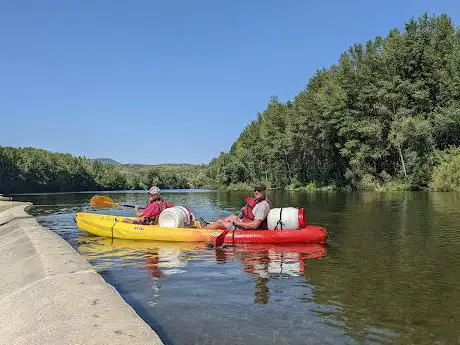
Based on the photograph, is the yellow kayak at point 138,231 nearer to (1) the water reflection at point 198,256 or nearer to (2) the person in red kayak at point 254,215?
(1) the water reflection at point 198,256

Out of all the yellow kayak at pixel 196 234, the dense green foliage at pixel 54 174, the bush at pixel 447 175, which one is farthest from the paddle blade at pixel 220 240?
the dense green foliage at pixel 54 174

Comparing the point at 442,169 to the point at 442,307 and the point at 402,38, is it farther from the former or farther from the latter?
the point at 442,307

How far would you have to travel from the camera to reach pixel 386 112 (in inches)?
2114

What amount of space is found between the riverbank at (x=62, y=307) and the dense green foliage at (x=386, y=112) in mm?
45181

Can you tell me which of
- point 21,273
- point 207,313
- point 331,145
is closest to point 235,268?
point 207,313

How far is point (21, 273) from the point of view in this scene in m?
9.18

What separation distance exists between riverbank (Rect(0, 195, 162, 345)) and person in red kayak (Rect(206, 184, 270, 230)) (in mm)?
5876

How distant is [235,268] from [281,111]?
74.2 meters

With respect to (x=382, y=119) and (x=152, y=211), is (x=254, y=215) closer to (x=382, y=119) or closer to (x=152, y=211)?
(x=152, y=211)

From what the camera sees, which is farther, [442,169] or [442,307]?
[442,169]

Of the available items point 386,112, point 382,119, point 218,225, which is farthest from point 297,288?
point 382,119

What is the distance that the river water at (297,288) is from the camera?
6.41 metres

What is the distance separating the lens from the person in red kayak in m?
14.5

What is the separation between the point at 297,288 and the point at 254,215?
6039 mm
